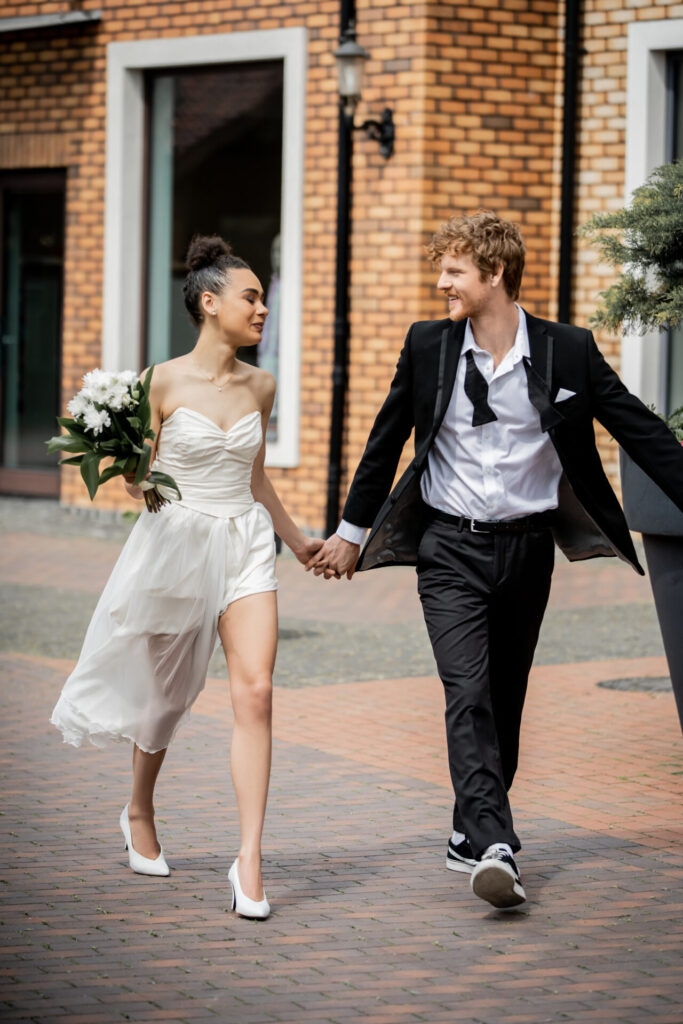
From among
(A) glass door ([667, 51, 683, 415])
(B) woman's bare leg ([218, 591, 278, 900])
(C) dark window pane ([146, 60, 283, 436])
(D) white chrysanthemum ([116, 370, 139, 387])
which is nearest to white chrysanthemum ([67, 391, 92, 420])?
(D) white chrysanthemum ([116, 370, 139, 387])

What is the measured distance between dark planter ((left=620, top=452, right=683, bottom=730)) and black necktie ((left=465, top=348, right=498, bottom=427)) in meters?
0.91

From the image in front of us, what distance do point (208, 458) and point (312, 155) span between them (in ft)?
28.7

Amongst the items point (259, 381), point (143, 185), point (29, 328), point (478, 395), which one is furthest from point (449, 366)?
point (29, 328)

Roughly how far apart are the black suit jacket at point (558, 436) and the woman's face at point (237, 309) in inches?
18.4

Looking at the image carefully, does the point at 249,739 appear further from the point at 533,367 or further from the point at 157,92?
the point at 157,92

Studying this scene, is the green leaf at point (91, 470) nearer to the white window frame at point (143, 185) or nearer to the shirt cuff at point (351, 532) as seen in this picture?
the shirt cuff at point (351, 532)

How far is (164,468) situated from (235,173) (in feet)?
32.1

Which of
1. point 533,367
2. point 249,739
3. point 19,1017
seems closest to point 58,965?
point 19,1017

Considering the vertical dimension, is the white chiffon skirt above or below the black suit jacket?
below

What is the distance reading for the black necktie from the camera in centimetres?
504

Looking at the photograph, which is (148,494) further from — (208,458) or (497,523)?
(497,523)

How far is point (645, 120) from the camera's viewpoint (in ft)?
42.6

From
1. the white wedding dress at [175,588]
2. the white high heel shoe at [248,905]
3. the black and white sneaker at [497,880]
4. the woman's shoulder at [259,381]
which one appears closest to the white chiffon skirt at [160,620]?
the white wedding dress at [175,588]

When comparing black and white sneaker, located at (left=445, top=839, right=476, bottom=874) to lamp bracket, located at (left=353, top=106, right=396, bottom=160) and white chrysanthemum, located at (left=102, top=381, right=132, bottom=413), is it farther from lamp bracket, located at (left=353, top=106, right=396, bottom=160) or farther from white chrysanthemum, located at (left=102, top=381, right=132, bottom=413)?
lamp bracket, located at (left=353, top=106, right=396, bottom=160)
